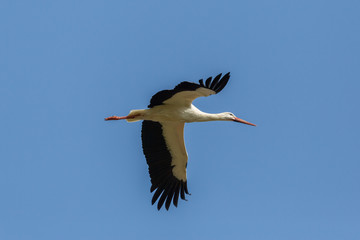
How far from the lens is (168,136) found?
13.4m

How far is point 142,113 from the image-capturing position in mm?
12398

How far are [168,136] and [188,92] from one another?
175 centimetres

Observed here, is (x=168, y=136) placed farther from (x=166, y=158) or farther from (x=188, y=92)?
(x=188, y=92)

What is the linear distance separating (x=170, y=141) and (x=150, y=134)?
50cm

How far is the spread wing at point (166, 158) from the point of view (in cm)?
1320

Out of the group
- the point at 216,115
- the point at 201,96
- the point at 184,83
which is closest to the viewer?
the point at 184,83

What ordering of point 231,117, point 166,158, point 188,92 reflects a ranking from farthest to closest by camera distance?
point 166,158
point 231,117
point 188,92

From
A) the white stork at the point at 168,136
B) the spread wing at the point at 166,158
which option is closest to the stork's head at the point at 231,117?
the white stork at the point at 168,136

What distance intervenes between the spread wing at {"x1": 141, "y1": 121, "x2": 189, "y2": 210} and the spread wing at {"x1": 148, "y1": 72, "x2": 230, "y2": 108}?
0.94m

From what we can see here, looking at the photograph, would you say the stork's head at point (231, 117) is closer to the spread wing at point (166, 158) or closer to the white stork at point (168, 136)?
the white stork at point (168, 136)

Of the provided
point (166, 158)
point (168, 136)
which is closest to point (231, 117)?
point (168, 136)

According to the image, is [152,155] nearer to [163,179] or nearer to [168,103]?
[163,179]

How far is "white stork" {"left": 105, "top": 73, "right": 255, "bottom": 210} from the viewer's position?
489 inches

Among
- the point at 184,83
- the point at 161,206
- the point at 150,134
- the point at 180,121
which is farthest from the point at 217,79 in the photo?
the point at 161,206
